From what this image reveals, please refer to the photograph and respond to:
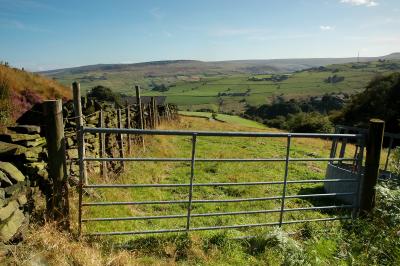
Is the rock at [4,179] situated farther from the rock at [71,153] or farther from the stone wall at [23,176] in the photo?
the rock at [71,153]

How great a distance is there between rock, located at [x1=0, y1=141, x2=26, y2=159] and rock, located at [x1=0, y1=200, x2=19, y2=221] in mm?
802

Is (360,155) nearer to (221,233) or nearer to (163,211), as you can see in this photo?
(221,233)

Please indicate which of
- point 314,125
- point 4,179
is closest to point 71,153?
point 4,179

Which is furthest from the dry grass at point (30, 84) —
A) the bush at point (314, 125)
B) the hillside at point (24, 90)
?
the bush at point (314, 125)

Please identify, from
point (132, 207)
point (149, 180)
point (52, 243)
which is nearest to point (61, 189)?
point (52, 243)

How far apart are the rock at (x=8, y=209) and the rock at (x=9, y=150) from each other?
2.63ft

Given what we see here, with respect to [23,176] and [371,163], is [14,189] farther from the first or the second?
[371,163]

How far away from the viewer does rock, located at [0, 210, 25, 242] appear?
4758 millimetres

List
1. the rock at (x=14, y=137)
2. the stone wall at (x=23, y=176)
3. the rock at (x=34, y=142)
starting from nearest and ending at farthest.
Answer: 1. the stone wall at (x=23, y=176)
2. the rock at (x=14, y=137)
3. the rock at (x=34, y=142)

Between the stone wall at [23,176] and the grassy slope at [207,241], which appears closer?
the stone wall at [23,176]

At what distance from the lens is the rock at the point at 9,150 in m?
5.60

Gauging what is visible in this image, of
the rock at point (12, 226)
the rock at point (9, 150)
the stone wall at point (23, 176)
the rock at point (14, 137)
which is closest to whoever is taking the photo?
the rock at point (12, 226)

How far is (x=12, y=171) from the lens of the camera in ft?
17.6

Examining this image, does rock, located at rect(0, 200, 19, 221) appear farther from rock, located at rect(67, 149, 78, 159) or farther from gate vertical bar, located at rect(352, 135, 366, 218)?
gate vertical bar, located at rect(352, 135, 366, 218)
